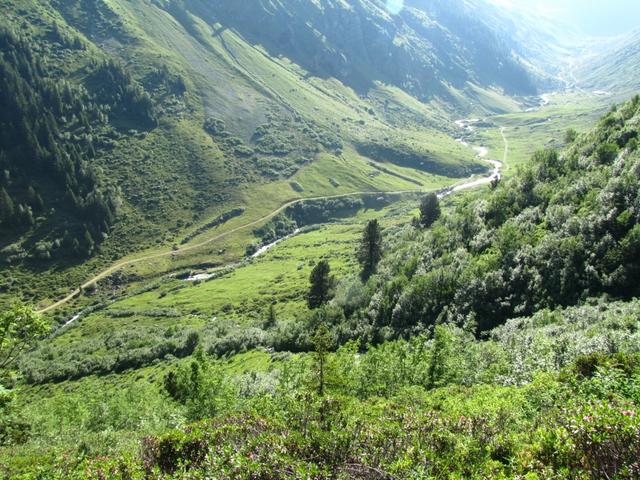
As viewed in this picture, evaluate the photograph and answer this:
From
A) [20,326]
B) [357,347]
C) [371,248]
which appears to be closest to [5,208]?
[371,248]

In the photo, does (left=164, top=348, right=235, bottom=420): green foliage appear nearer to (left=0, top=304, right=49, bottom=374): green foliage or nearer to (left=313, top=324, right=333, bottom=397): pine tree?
(left=313, top=324, right=333, bottom=397): pine tree

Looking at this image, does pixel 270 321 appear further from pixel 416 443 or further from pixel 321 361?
pixel 416 443

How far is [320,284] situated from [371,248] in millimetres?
18980

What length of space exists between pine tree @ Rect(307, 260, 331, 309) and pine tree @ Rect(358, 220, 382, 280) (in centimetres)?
1151

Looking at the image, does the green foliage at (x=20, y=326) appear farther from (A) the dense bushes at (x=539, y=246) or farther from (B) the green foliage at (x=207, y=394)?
(A) the dense bushes at (x=539, y=246)

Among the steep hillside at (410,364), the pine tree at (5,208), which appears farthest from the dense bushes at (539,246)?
the pine tree at (5,208)

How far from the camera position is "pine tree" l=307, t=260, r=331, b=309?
405ft

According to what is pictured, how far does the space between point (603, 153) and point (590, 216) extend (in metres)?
24.0

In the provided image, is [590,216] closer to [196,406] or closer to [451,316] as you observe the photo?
[451,316]

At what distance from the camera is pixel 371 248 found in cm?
12719

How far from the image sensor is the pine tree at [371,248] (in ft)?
415

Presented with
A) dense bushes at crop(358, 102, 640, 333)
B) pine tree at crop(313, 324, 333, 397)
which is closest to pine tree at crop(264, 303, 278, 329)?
dense bushes at crop(358, 102, 640, 333)

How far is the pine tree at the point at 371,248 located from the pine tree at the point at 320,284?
11.5 m

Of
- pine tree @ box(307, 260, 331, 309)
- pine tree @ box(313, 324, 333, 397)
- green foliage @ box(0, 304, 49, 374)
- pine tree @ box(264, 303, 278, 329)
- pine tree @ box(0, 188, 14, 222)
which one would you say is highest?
pine tree @ box(313, 324, 333, 397)
